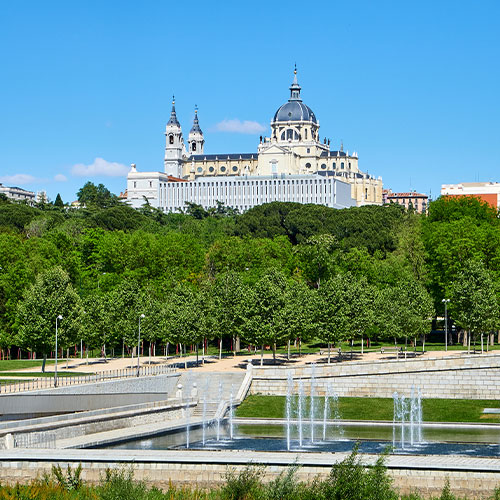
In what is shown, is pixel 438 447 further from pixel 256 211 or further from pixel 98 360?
pixel 256 211

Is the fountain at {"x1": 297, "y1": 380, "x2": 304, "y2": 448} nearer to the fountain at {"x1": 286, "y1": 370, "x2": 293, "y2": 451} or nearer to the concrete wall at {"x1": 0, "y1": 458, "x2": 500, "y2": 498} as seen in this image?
the fountain at {"x1": 286, "y1": 370, "x2": 293, "y2": 451}

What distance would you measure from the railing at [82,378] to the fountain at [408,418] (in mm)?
14144

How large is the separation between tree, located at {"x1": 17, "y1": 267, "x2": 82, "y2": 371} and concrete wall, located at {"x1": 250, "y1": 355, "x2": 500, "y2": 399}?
12.0 m

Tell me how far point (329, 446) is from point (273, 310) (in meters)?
22.5

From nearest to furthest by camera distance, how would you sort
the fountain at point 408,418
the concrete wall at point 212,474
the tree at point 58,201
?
1. the concrete wall at point 212,474
2. the fountain at point 408,418
3. the tree at point 58,201

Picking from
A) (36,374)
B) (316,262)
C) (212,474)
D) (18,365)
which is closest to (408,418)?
(212,474)

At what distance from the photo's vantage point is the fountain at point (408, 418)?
4159 cm

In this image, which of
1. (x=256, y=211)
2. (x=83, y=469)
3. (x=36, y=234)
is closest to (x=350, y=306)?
(x=83, y=469)

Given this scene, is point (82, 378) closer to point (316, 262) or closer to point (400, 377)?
point (400, 377)

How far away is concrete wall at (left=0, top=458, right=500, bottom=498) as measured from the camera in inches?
1132

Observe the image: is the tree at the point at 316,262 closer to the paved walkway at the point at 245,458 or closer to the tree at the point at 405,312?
the tree at the point at 405,312

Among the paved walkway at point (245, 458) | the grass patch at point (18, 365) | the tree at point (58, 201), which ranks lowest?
the paved walkway at point (245, 458)

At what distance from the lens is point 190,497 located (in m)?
28.5

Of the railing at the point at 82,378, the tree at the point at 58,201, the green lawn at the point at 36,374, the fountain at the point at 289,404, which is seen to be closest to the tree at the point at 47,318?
the green lawn at the point at 36,374
